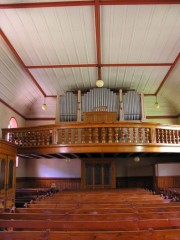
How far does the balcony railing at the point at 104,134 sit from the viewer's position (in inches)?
331

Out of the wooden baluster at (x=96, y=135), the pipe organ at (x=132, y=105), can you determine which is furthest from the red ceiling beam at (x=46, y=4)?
the pipe organ at (x=132, y=105)

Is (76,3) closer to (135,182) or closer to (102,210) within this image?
(102,210)

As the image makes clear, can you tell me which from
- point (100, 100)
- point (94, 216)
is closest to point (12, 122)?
point (100, 100)

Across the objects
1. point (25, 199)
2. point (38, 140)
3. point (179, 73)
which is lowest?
point (25, 199)

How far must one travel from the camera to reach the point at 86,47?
8.08 meters

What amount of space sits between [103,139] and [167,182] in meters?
5.17

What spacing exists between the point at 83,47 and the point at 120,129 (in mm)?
2914

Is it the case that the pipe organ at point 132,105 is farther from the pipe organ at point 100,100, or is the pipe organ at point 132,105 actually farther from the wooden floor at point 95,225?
the wooden floor at point 95,225

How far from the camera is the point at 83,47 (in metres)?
8.07

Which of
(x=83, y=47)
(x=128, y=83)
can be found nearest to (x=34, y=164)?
(x=128, y=83)

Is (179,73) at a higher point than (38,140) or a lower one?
higher

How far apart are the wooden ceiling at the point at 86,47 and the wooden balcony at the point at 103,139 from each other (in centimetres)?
225

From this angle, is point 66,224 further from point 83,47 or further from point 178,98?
point 178,98

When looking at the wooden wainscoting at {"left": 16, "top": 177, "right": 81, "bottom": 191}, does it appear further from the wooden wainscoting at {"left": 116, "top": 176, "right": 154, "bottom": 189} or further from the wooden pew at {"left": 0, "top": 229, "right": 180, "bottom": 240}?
the wooden pew at {"left": 0, "top": 229, "right": 180, "bottom": 240}
